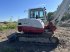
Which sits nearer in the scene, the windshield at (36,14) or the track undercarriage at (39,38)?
the track undercarriage at (39,38)

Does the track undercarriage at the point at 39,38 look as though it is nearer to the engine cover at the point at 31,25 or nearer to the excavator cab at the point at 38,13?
the engine cover at the point at 31,25

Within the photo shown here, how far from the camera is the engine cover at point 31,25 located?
Answer: 12.2 meters

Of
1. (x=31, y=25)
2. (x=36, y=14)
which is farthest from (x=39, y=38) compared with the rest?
(x=36, y=14)

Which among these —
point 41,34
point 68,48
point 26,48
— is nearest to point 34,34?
point 41,34

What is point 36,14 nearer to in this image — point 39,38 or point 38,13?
point 38,13

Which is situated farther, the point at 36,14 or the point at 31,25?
the point at 36,14

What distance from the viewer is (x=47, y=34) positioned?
12.3m

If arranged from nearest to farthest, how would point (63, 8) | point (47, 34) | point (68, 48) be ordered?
point (63, 8) → point (68, 48) → point (47, 34)

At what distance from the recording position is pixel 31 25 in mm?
12391

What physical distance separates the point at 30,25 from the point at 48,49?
2052mm

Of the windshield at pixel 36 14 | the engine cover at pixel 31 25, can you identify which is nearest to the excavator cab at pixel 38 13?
the windshield at pixel 36 14

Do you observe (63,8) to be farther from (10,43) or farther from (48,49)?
(10,43)

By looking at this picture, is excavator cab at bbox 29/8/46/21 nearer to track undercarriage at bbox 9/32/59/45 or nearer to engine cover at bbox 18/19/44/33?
engine cover at bbox 18/19/44/33

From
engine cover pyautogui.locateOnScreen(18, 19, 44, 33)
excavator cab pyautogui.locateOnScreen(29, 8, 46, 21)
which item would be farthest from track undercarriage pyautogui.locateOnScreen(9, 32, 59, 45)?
excavator cab pyautogui.locateOnScreen(29, 8, 46, 21)
